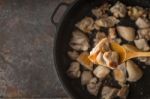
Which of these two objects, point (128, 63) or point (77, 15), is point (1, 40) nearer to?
point (77, 15)

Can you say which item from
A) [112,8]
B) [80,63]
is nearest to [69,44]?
[80,63]

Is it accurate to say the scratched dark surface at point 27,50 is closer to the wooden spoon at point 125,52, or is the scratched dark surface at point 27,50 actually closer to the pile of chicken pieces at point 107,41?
the pile of chicken pieces at point 107,41

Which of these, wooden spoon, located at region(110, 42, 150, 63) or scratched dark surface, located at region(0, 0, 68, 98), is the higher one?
wooden spoon, located at region(110, 42, 150, 63)

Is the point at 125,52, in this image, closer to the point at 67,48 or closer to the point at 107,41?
the point at 107,41

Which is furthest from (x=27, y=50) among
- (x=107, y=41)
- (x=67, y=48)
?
(x=107, y=41)

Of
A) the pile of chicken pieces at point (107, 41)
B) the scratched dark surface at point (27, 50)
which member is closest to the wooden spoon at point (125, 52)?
the pile of chicken pieces at point (107, 41)

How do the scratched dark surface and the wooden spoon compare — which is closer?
the wooden spoon

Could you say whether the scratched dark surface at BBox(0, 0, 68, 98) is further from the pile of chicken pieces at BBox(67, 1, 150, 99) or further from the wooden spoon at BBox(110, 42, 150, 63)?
the wooden spoon at BBox(110, 42, 150, 63)

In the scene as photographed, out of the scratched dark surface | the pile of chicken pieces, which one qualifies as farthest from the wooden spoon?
the scratched dark surface
